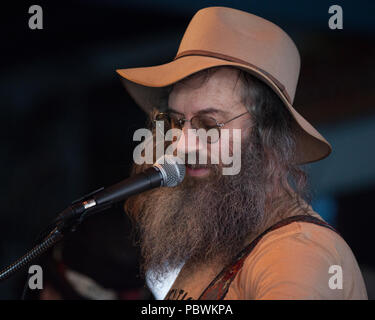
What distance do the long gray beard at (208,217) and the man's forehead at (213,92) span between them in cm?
18

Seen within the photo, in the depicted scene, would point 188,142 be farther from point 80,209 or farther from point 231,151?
point 80,209

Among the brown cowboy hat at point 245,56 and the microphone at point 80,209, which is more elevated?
the brown cowboy hat at point 245,56

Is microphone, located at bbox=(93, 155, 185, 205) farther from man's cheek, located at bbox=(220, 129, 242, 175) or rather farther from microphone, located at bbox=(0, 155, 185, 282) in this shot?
man's cheek, located at bbox=(220, 129, 242, 175)

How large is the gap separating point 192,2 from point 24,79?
1339 millimetres

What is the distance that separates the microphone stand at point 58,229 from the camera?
3.77 ft

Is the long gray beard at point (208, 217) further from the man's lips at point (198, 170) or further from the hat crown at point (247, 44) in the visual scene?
the hat crown at point (247, 44)

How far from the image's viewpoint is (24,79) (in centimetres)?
304

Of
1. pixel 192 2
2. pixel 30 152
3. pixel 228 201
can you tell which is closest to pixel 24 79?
pixel 30 152

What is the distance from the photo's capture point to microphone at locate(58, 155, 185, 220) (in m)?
1.15

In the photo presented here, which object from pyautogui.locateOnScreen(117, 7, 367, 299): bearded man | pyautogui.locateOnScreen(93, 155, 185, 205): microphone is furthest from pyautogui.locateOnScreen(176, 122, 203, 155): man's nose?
pyautogui.locateOnScreen(93, 155, 185, 205): microphone

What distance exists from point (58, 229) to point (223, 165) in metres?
0.60

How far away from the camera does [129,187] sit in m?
1.20

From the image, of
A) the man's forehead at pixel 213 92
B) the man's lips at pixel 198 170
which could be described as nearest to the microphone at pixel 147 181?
the man's lips at pixel 198 170
